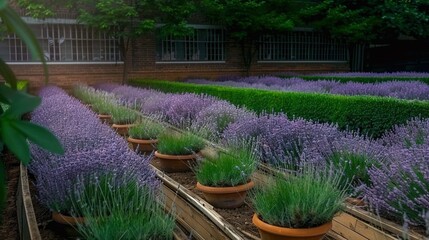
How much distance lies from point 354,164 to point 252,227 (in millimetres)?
1037

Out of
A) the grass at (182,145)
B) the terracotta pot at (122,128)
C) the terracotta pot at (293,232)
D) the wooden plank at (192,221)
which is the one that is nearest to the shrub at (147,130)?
the grass at (182,145)

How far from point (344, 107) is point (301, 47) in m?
16.0

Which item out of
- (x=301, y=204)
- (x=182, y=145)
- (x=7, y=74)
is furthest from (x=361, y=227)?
(x=7, y=74)

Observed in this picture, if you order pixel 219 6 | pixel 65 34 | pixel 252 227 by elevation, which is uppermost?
pixel 219 6

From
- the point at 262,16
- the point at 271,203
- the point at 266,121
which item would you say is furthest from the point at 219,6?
the point at 271,203

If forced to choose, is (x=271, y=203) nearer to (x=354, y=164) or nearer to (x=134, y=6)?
(x=354, y=164)

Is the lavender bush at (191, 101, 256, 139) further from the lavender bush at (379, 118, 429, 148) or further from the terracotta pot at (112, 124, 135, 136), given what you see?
the lavender bush at (379, 118, 429, 148)

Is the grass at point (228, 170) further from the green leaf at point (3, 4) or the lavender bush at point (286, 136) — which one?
the green leaf at point (3, 4)

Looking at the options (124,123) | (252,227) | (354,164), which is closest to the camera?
(252,227)

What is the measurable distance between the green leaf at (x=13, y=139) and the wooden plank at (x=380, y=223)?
7.53ft

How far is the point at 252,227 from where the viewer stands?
11.2 feet

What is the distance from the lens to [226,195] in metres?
3.73

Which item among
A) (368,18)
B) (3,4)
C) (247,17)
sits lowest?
(3,4)

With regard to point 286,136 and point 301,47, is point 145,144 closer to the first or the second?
point 286,136
